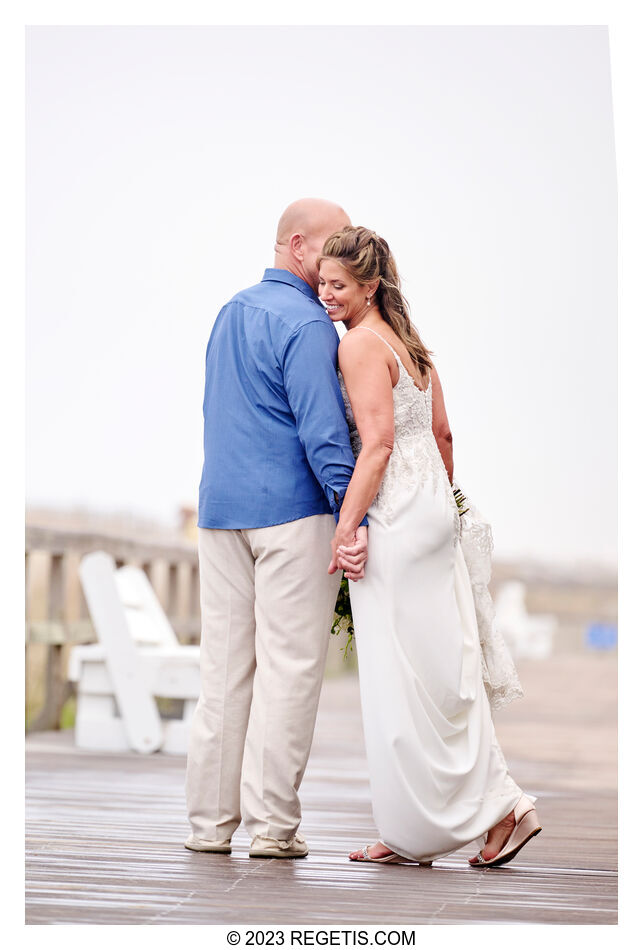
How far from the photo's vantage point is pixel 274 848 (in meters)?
2.83

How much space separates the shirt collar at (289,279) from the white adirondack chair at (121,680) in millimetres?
2374

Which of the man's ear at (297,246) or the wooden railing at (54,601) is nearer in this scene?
the man's ear at (297,246)

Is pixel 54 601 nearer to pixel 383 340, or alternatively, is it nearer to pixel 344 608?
pixel 344 608

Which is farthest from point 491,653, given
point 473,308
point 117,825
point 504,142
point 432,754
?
point 473,308

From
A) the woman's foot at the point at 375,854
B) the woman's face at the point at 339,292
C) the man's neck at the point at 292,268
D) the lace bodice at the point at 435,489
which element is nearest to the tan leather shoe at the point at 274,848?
the woman's foot at the point at 375,854

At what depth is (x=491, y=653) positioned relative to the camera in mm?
3066

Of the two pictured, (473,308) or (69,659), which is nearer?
(69,659)

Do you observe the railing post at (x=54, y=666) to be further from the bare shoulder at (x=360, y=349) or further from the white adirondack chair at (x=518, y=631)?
the white adirondack chair at (x=518, y=631)

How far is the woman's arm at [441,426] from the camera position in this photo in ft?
10.3

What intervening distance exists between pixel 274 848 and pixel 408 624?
597mm

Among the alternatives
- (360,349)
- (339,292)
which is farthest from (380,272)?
(360,349)

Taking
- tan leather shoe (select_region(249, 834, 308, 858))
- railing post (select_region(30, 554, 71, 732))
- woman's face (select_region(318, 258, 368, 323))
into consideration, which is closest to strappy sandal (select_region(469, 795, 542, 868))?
tan leather shoe (select_region(249, 834, 308, 858))

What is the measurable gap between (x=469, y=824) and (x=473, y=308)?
8949 mm
